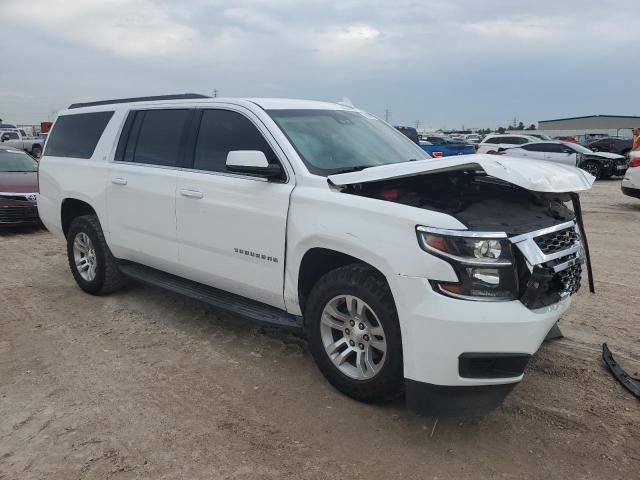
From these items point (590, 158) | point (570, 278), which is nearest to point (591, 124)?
point (590, 158)

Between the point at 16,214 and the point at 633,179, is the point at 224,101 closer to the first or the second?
the point at 16,214

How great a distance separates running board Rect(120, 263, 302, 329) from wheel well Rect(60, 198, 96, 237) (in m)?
0.88

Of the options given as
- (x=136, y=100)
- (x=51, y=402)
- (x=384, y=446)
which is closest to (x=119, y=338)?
(x=51, y=402)

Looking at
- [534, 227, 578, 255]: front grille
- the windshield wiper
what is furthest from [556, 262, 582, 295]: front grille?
the windshield wiper

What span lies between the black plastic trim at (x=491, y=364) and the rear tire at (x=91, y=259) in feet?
12.5

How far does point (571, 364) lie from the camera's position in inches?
160

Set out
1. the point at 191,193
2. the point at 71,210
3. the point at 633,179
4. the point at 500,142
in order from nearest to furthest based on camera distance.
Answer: the point at 191,193
the point at 71,210
the point at 633,179
the point at 500,142

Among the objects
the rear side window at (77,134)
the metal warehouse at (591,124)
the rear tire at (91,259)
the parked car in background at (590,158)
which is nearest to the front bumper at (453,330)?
the rear tire at (91,259)

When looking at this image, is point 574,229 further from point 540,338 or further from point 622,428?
point 622,428

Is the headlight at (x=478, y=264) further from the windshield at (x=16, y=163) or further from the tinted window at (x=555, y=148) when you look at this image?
the tinted window at (x=555, y=148)

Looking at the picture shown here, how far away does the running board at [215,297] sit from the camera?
3871mm

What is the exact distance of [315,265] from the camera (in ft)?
12.2

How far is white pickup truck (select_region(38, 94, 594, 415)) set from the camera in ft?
9.50

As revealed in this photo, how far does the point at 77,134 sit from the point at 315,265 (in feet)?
11.7
